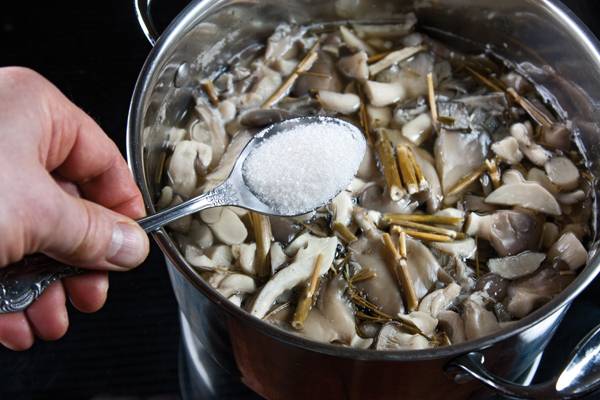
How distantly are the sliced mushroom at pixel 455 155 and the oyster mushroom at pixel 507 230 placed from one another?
94 millimetres

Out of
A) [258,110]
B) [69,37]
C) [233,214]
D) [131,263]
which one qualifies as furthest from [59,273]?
[69,37]

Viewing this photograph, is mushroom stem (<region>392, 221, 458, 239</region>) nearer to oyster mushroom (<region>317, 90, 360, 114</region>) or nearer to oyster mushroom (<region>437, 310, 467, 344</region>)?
oyster mushroom (<region>437, 310, 467, 344</region>)

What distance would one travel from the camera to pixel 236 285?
1123 mm

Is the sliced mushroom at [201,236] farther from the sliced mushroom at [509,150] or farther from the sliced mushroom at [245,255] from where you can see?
the sliced mushroom at [509,150]

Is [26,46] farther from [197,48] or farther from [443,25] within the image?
[443,25]

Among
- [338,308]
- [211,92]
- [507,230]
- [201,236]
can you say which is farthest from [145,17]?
[507,230]

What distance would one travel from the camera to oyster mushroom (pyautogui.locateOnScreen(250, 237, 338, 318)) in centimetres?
110

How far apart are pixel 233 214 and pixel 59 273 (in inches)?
13.5

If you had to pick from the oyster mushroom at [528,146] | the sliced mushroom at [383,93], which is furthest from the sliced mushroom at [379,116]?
the oyster mushroom at [528,146]

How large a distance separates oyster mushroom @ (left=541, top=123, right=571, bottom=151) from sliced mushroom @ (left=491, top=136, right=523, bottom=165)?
74 millimetres

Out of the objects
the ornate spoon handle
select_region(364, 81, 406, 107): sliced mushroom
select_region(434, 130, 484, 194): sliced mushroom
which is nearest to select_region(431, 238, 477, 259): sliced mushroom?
select_region(434, 130, 484, 194): sliced mushroom

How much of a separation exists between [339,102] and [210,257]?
417mm

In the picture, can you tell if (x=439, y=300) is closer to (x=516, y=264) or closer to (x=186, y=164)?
(x=516, y=264)

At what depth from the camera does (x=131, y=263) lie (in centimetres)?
93
